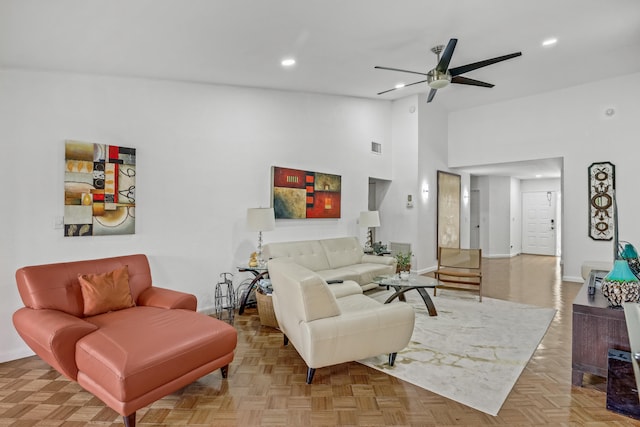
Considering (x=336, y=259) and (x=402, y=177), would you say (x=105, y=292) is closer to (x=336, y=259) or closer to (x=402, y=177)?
(x=336, y=259)

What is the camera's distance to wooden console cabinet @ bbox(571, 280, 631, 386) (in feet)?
7.66

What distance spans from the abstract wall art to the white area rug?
291 cm

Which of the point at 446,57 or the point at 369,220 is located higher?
the point at 446,57

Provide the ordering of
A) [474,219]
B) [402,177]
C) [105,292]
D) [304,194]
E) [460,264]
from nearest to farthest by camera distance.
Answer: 1. [105,292]
2. [460,264]
3. [304,194]
4. [402,177]
5. [474,219]

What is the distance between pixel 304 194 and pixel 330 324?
316 cm

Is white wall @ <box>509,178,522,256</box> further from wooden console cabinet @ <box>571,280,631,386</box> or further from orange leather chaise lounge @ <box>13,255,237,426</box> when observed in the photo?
orange leather chaise lounge @ <box>13,255,237,426</box>

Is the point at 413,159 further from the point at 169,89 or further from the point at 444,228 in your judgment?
the point at 169,89

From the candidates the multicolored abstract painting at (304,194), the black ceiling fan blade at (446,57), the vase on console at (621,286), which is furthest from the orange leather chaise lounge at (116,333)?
the black ceiling fan blade at (446,57)

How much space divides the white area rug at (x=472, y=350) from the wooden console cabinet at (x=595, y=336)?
43 cm

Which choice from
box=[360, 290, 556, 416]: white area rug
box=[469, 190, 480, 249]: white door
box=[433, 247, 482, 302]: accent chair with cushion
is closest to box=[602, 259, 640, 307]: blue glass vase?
box=[360, 290, 556, 416]: white area rug

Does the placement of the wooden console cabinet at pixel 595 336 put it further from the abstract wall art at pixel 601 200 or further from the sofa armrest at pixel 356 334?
the abstract wall art at pixel 601 200

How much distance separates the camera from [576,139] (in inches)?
250

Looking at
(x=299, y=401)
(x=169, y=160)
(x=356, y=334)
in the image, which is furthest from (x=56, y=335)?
(x=169, y=160)

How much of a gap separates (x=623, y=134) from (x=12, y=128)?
28.1 ft
